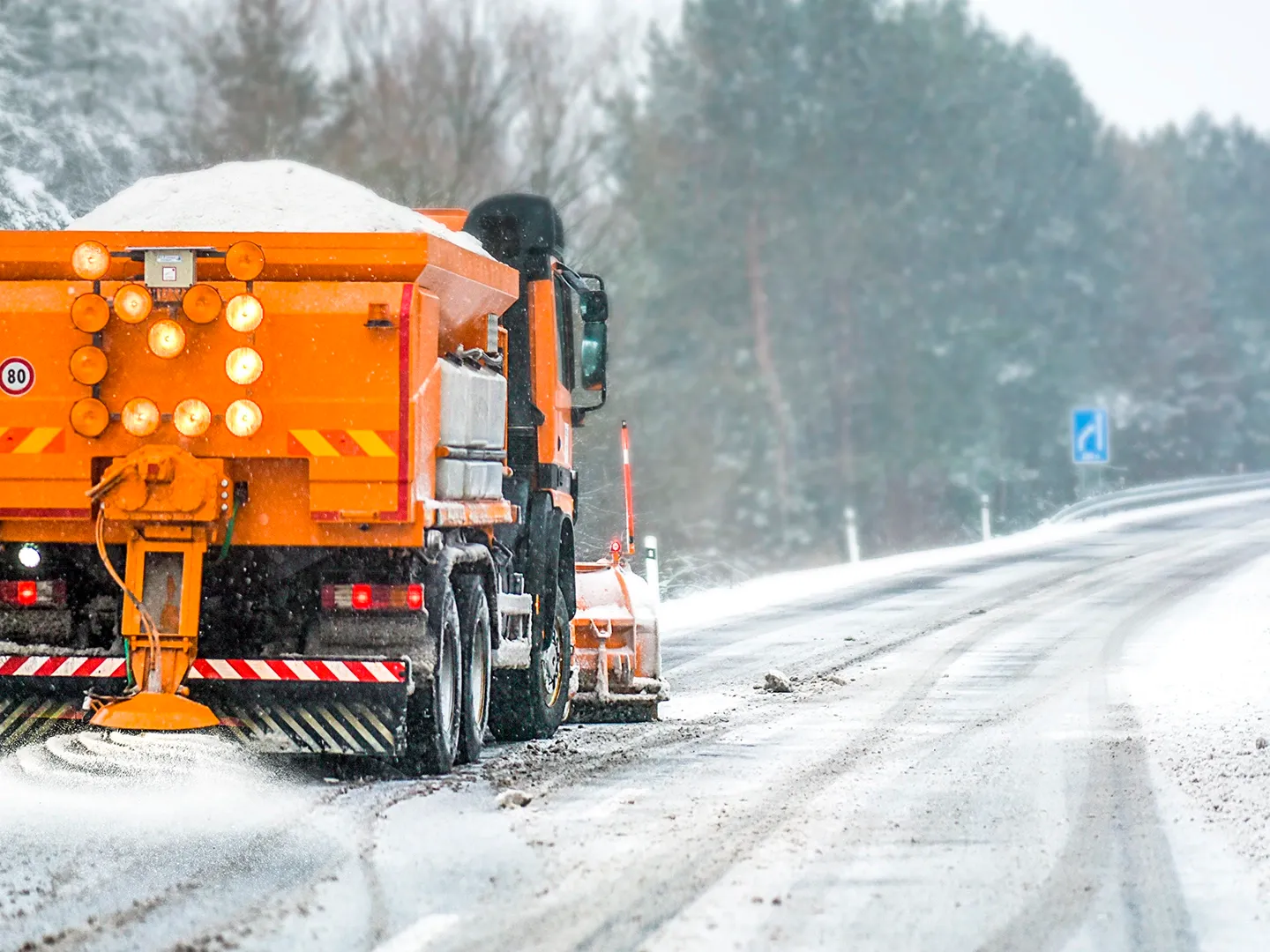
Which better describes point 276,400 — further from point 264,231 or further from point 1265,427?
point 1265,427

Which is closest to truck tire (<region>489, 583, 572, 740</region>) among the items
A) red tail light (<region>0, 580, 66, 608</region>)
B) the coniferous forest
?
red tail light (<region>0, 580, 66, 608</region>)

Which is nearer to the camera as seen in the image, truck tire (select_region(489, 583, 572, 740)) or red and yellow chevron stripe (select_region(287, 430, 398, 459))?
red and yellow chevron stripe (select_region(287, 430, 398, 459))

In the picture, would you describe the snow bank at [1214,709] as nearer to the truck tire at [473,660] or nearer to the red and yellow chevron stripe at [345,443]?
the truck tire at [473,660]

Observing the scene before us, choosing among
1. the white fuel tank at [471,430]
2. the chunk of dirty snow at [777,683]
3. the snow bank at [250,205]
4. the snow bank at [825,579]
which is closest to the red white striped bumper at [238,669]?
the white fuel tank at [471,430]

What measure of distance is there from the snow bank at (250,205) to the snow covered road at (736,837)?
2.47 m

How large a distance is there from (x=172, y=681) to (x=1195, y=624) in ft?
41.4

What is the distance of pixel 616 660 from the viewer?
12945 millimetres

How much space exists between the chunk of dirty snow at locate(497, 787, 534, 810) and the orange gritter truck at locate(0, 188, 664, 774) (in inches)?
28.1

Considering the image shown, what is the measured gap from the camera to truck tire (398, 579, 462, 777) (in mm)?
9448

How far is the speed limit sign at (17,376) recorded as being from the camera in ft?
29.6

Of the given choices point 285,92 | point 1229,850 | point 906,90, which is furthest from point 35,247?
point 906,90

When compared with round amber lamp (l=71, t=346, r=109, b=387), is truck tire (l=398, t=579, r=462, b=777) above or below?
below

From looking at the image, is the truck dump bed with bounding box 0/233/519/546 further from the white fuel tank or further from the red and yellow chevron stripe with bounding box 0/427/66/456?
the white fuel tank

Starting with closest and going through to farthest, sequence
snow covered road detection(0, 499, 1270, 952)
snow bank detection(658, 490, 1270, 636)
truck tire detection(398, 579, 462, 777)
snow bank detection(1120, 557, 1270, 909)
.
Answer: snow covered road detection(0, 499, 1270, 952), snow bank detection(1120, 557, 1270, 909), truck tire detection(398, 579, 462, 777), snow bank detection(658, 490, 1270, 636)
